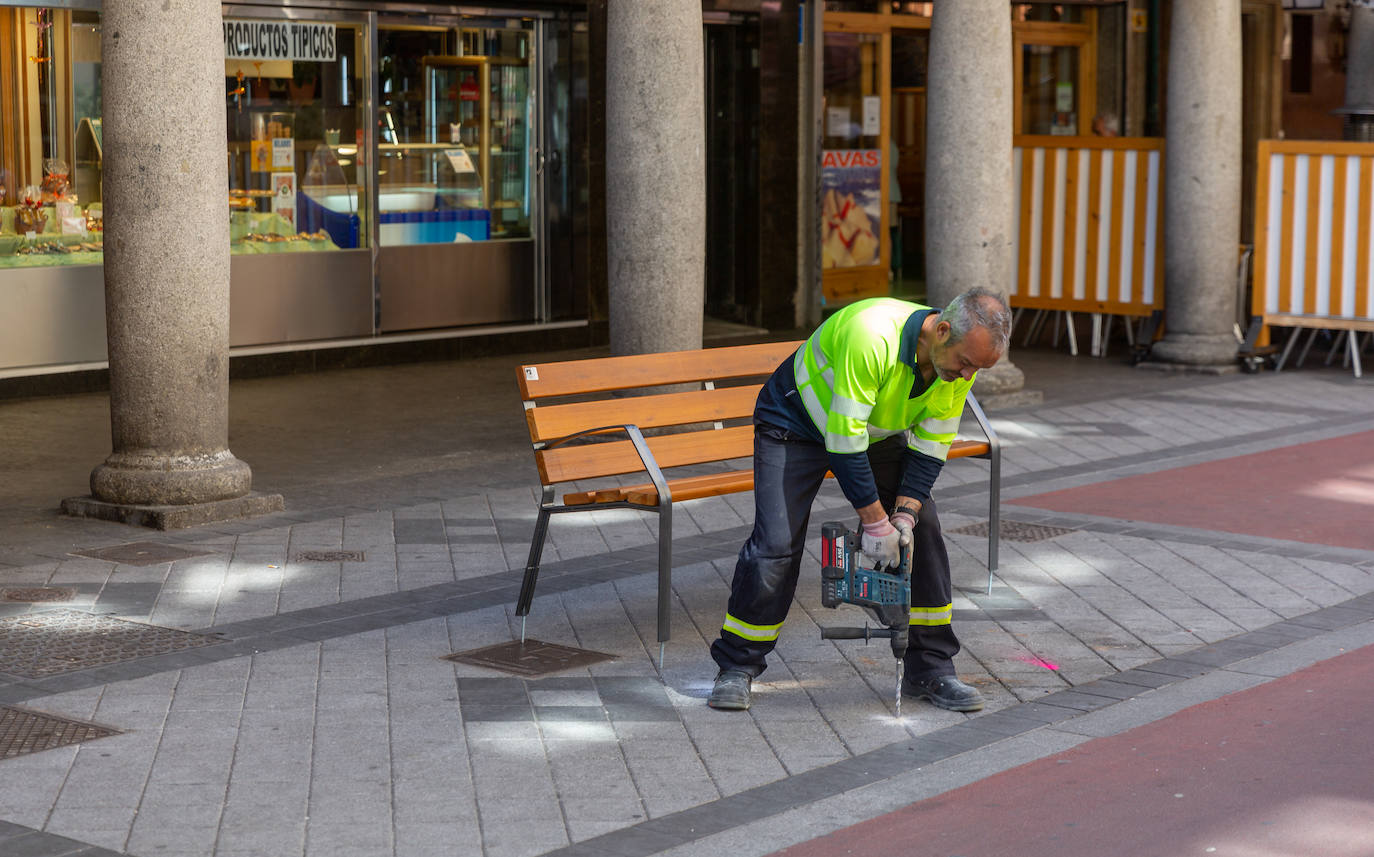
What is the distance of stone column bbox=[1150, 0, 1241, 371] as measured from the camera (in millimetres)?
13883

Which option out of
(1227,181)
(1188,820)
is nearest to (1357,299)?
(1227,181)

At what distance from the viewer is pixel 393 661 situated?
20.7 feet

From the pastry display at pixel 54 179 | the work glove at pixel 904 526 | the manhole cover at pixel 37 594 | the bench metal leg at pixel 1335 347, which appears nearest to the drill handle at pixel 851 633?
the work glove at pixel 904 526

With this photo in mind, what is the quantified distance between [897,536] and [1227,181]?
30.3 feet

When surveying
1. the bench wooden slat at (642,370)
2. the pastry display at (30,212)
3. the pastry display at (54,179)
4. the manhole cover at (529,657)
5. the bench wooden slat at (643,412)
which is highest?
the pastry display at (54,179)

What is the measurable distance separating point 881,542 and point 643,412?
1755mm

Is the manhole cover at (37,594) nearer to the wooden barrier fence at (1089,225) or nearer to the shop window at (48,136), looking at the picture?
the shop window at (48,136)

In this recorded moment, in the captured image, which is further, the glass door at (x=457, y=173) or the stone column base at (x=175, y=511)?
the glass door at (x=457, y=173)

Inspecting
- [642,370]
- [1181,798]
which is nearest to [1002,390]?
[642,370]

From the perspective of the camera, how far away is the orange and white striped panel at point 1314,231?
13867 millimetres

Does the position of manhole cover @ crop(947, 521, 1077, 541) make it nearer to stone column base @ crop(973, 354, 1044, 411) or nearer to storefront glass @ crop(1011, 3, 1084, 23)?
stone column base @ crop(973, 354, 1044, 411)

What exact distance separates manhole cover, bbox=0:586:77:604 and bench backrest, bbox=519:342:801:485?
6.12 feet

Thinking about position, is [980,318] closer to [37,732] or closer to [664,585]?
[664,585]

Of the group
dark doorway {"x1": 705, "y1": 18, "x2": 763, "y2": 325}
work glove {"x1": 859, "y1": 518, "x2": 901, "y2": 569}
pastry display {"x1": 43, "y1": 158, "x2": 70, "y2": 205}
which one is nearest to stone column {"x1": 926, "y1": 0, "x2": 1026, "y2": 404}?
dark doorway {"x1": 705, "y1": 18, "x2": 763, "y2": 325}
